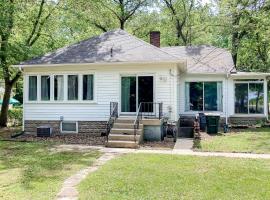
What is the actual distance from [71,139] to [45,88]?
323cm

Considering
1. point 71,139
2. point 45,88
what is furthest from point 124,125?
point 45,88

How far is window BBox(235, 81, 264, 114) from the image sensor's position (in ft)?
68.2

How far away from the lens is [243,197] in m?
6.79

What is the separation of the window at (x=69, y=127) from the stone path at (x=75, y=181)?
5.96m

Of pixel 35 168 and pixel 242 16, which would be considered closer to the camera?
pixel 35 168

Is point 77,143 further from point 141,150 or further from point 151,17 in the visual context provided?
point 151,17

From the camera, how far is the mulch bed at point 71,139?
14.8m

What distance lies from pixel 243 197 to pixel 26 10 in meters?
18.6

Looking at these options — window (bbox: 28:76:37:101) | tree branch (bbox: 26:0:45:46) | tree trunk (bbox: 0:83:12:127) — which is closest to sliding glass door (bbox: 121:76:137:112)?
window (bbox: 28:76:37:101)

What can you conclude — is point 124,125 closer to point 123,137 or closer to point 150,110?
point 123,137

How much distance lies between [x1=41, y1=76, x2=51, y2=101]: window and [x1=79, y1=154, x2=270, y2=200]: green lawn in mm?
7675

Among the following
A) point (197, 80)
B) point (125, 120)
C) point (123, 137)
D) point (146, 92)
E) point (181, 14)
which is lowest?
point (123, 137)

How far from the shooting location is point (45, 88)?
679 inches

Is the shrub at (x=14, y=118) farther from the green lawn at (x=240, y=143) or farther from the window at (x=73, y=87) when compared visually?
the green lawn at (x=240, y=143)
